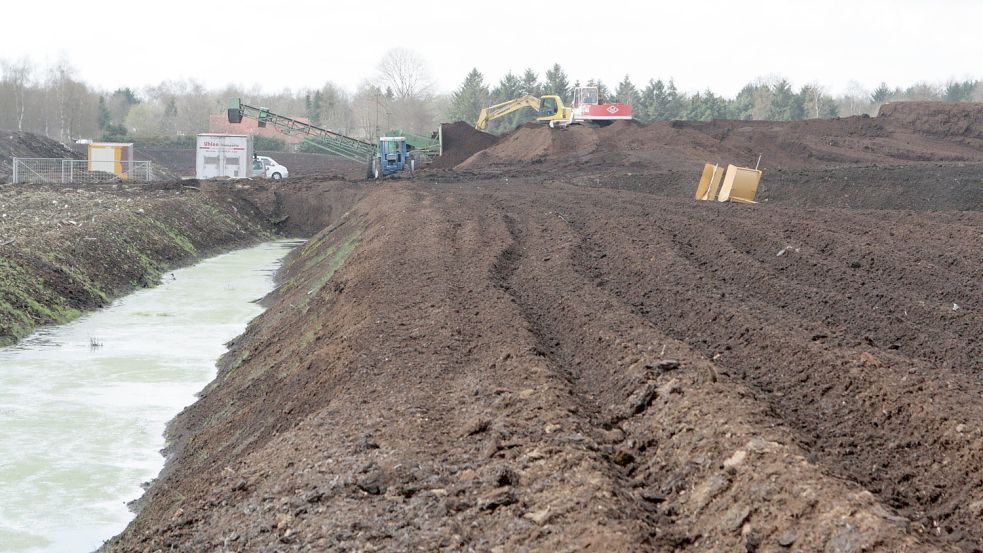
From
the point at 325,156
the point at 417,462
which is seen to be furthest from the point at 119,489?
the point at 325,156

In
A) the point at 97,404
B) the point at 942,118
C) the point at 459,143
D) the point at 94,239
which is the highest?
the point at 942,118

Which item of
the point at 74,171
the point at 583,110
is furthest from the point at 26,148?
the point at 583,110

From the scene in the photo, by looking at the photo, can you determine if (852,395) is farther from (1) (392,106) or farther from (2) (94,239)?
(1) (392,106)

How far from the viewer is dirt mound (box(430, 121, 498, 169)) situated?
55891 millimetres

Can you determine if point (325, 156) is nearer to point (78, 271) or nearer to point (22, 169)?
point (22, 169)

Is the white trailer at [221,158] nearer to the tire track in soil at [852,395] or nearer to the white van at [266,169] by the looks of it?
the white van at [266,169]

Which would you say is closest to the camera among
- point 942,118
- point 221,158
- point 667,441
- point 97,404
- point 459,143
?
point 667,441

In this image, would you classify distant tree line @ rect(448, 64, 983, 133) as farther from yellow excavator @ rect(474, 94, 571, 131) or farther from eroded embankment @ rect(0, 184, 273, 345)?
eroded embankment @ rect(0, 184, 273, 345)

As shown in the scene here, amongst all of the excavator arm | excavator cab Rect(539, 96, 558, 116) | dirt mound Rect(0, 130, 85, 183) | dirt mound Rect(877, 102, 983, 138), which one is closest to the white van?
dirt mound Rect(0, 130, 85, 183)

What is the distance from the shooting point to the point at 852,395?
8.63m

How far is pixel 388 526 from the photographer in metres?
6.53

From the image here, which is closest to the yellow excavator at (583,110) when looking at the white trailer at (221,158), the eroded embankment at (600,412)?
the white trailer at (221,158)

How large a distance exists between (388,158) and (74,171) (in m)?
15.3

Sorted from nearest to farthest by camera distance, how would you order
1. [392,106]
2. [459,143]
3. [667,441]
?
[667,441] < [459,143] < [392,106]
